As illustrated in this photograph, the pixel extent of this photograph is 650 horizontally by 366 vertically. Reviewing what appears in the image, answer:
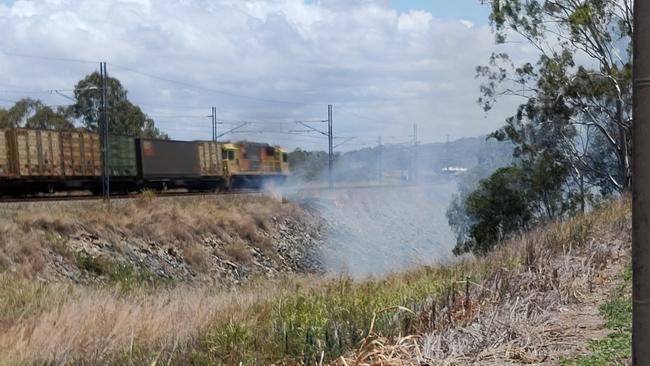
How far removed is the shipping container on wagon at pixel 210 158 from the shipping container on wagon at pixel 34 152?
10.7 metres

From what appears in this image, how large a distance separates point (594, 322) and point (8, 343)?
6157 millimetres

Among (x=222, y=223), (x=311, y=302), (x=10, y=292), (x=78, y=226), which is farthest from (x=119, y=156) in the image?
(x=311, y=302)

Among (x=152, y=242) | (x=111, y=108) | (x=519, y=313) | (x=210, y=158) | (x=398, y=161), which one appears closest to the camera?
(x=519, y=313)

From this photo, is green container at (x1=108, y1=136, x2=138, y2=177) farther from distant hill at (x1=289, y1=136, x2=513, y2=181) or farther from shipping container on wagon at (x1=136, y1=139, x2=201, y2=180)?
distant hill at (x1=289, y1=136, x2=513, y2=181)

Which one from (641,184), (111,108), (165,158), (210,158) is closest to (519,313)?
(641,184)

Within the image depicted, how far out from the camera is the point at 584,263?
11.1 m

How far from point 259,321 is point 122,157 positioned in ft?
117

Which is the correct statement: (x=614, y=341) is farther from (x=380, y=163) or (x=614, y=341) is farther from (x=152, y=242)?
(x=380, y=163)

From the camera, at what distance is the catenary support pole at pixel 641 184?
3.11 m

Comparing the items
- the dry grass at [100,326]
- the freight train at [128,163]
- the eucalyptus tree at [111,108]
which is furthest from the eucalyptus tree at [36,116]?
the dry grass at [100,326]

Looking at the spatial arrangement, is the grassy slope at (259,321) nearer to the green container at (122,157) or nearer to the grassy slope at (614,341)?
the grassy slope at (614,341)

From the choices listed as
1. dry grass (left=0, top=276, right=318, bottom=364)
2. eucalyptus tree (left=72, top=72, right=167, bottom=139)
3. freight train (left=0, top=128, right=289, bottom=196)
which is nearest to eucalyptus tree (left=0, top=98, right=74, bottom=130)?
eucalyptus tree (left=72, top=72, right=167, bottom=139)

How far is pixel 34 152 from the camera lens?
125ft

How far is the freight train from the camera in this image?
124ft
